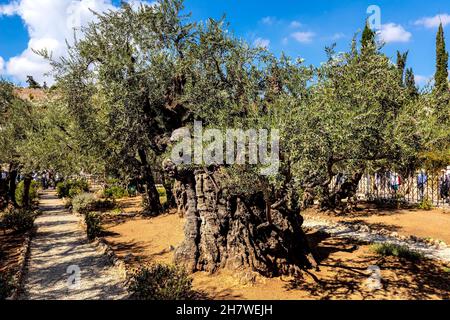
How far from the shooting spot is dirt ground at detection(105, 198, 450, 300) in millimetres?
8016

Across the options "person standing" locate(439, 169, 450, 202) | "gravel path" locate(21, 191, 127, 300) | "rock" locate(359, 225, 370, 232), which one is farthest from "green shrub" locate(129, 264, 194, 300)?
"person standing" locate(439, 169, 450, 202)

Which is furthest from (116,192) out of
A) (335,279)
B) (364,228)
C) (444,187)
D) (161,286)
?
(444,187)

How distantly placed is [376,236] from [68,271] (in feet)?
Answer: 36.6

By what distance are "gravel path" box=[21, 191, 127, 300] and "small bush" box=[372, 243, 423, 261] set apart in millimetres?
7900

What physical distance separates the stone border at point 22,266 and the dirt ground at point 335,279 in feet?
9.61

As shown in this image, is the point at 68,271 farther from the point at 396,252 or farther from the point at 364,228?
the point at 364,228

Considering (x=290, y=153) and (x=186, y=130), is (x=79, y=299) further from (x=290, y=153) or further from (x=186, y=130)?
(x=290, y=153)

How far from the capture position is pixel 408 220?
1587 cm

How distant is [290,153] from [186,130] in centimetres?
428

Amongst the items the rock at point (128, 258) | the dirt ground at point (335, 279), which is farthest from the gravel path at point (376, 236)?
the rock at point (128, 258)
